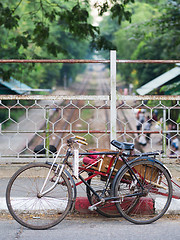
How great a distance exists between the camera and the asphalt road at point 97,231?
3738 millimetres

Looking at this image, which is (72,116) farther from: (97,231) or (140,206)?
(97,231)

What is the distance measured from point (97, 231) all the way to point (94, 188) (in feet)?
1.69

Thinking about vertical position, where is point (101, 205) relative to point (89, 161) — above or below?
below

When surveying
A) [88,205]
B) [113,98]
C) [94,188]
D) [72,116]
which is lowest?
[88,205]

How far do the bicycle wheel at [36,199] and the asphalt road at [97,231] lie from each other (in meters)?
0.11

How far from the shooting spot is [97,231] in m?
3.90

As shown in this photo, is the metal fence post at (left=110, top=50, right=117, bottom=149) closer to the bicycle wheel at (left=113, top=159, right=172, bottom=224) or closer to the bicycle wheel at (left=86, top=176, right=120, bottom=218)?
the bicycle wheel at (left=86, top=176, right=120, bottom=218)

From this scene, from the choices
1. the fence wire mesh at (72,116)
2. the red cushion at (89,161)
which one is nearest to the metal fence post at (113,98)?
the fence wire mesh at (72,116)

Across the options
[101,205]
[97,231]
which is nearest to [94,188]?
[101,205]

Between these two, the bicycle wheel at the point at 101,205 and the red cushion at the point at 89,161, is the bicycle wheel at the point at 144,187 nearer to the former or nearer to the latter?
the bicycle wheel at the point at 101,205

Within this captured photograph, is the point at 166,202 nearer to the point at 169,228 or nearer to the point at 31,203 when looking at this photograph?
the point at 169,228

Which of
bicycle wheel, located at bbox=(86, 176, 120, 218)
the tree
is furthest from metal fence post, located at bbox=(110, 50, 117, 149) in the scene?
the tree

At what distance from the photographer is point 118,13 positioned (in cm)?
1136

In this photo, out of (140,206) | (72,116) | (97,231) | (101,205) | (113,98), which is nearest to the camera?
(97,231)
